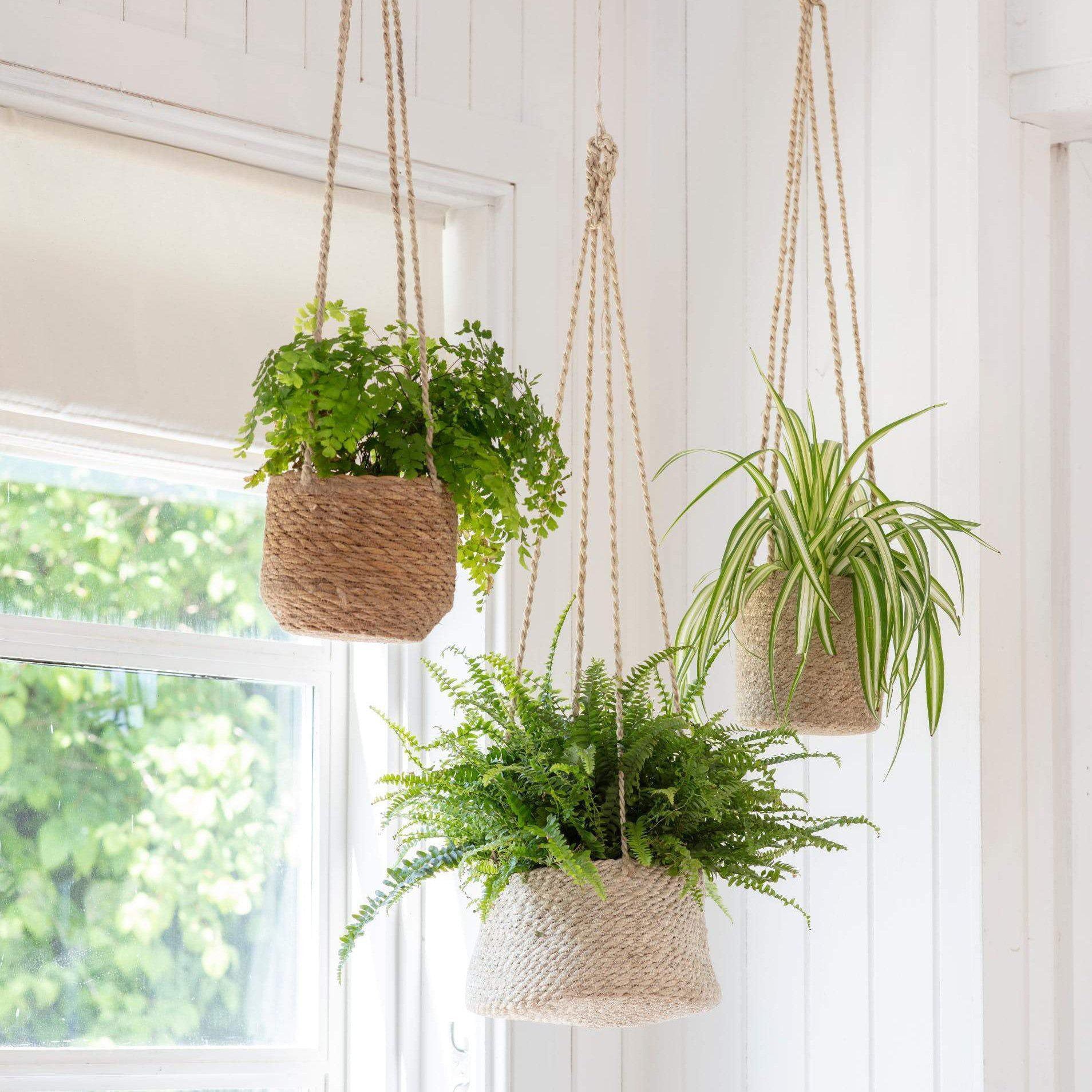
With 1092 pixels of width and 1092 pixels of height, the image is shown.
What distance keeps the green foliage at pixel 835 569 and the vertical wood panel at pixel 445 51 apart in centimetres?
83

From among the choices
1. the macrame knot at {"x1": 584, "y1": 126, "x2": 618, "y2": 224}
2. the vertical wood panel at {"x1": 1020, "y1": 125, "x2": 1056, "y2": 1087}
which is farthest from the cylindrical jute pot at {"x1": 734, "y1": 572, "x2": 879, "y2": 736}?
the macrame knot at {"x1": 584, "y1": 126, "x2": 618, "y2": 224}

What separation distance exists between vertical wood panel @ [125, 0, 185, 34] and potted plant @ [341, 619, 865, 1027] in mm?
1021

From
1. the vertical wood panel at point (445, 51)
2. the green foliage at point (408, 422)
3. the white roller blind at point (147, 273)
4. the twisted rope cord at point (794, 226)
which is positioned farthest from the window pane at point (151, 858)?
the vertical wood panel at point (445, 51)

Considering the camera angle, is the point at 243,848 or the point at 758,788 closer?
the point at 758,788

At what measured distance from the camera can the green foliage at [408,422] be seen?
1472 mm

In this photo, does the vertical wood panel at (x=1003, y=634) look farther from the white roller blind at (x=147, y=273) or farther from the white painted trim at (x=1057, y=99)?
the white roller blind at (x=147, y=273)

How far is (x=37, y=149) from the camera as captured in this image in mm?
1897

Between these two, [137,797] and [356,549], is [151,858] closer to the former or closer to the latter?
[137,797]

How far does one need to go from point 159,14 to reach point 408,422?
0.81 metres

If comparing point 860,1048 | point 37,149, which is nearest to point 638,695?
point 860,1048

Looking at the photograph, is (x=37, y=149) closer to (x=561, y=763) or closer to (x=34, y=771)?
(x=34, y=771)

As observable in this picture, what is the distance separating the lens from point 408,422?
1.54 meters

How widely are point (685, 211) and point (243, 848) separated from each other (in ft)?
4.18

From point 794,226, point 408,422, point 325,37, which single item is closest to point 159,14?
point 325,37
